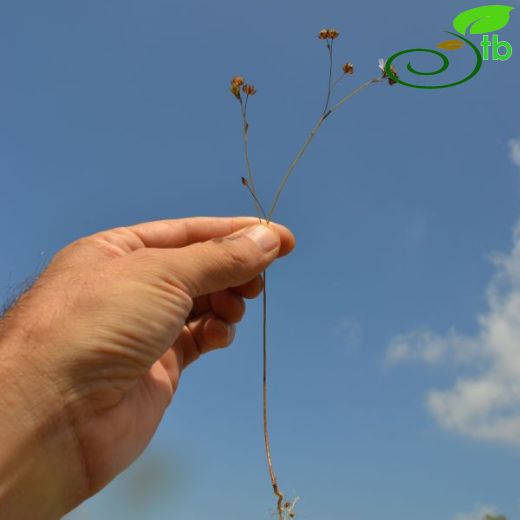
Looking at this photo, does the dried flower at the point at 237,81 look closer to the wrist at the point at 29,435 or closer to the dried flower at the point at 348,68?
the dried flower at the point at 348,68

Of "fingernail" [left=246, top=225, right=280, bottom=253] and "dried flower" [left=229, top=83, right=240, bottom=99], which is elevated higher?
"dried flower" [left=229, top=83, right=240, bottom=99]

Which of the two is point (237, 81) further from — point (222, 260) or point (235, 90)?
point (222, 260)

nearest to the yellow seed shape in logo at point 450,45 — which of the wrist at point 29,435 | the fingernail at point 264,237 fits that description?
the fingernail at point 264,237

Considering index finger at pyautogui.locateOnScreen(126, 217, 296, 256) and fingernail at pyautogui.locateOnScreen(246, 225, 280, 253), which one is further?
index finger at pyautogui.locateOnScreen(126, 217, 296, 256)

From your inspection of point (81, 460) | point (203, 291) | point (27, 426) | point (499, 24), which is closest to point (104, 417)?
point (81, 460)

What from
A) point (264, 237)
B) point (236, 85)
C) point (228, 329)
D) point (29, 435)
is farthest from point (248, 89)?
point (29, 435)

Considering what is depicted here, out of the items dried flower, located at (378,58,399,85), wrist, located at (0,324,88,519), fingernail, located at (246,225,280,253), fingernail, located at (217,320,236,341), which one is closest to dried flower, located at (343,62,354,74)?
dried flower, located at (378,58,399,85)

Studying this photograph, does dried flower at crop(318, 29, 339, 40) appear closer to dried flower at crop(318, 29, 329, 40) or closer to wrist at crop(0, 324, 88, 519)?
dried flower at crop(318, 29, 329, 40)
